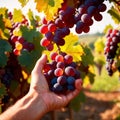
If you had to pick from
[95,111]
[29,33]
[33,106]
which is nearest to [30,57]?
[29,33]

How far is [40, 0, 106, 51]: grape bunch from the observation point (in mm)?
2225

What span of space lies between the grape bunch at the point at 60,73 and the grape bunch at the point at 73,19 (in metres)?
0.12

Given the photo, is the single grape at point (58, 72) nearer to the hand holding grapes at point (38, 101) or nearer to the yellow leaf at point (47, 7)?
the hand holding grapes at point (38, 101)

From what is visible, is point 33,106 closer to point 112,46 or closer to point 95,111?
point 112,46

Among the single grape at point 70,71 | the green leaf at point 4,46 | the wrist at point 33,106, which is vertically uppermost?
the green leaf at point 4,46

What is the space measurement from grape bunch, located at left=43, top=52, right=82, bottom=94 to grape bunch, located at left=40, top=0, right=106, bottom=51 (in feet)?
0.41

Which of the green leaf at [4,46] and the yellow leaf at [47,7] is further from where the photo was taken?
the green leaf at [4,46]

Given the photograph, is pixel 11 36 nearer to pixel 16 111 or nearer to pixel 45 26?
pixel 45 26

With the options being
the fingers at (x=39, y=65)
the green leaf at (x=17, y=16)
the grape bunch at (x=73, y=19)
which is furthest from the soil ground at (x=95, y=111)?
the fingers at (x=39, y=65)

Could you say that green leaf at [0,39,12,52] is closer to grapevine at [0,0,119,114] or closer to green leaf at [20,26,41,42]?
grapevine at [0,0,119,114]

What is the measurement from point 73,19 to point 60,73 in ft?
1.19

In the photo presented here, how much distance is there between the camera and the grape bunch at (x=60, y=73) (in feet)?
6.71

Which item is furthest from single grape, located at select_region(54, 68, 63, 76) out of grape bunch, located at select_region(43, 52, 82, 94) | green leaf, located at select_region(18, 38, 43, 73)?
green leaf, located at select_region(18, 38, 43, 73)

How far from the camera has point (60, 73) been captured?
83.9 inches
